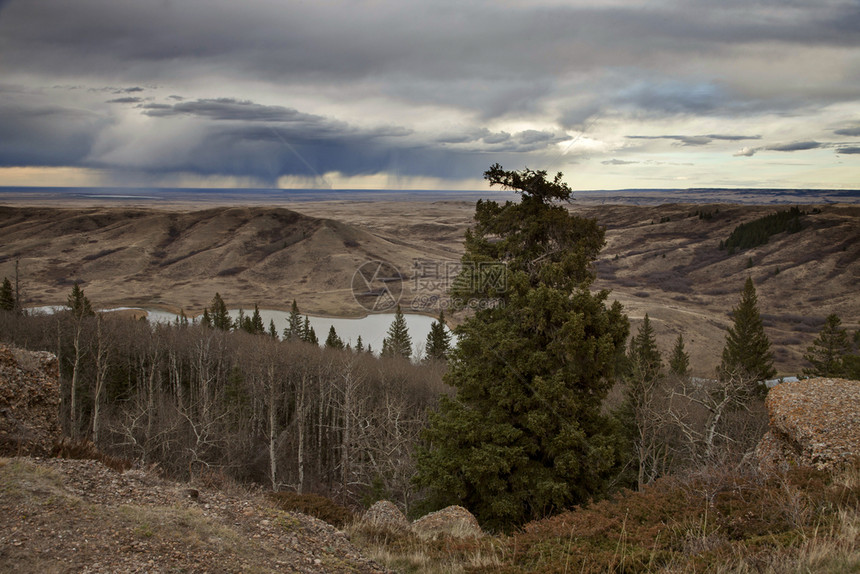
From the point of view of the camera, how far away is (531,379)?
588 inches

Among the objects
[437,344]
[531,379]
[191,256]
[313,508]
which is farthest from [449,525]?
[191,256]

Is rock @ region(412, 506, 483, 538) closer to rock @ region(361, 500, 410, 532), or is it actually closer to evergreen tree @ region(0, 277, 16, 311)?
rock @ region(361, 500, 410, 532)

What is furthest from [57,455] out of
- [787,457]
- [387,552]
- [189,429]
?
[189,429]

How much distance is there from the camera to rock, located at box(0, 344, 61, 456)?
10.2 m

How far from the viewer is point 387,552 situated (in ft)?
29.4

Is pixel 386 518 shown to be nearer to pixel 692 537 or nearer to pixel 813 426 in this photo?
pixel 692 537

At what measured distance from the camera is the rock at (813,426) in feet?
30.2

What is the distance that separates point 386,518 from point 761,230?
655ft

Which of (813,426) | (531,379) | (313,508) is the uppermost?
(813,426)

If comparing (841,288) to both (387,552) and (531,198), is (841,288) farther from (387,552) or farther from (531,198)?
(387,552)

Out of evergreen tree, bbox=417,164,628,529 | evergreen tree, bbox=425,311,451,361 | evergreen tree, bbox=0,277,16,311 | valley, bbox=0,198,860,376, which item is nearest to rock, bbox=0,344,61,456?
evergreen tree, bbox=417,164,628,529

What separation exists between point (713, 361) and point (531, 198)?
7523 cm

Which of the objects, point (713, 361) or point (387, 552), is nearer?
point (387, 552)

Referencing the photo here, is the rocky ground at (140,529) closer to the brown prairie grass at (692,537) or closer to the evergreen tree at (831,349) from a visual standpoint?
the brown prairie grass at (692,537)
